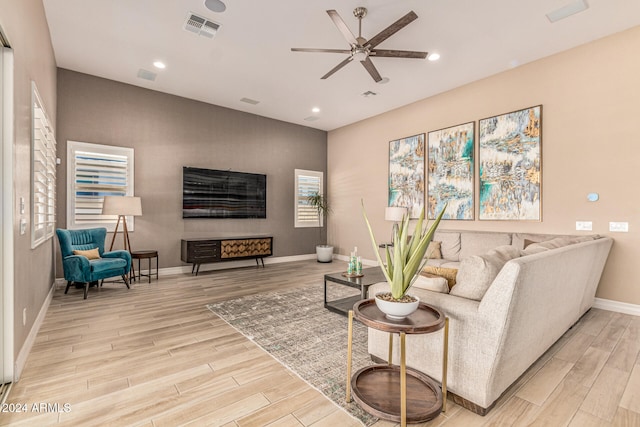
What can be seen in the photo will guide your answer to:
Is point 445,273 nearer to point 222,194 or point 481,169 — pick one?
point 481,169

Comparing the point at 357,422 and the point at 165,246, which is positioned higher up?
the point at 165,246

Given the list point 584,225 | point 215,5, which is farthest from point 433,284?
point 215,5

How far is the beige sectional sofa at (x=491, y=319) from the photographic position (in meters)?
1.64

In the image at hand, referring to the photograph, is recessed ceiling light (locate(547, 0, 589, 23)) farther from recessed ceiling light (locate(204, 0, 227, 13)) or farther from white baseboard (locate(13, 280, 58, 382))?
white baseboard (locate(13, 280, 58, 382))

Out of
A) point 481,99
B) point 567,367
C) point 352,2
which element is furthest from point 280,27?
point 567,367

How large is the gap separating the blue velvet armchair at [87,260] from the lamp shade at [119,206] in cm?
42

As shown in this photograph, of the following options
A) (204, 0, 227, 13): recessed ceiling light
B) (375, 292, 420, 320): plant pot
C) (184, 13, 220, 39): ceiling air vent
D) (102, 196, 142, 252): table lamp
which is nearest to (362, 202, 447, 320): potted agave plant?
(375, 292, 420, 320): plant pot

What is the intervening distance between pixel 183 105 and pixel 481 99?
17.5 feet

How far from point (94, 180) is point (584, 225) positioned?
23.7ft

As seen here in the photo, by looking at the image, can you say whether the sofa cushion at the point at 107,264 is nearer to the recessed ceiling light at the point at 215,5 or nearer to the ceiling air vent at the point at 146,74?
the ceiling air vent at the point at 146,74

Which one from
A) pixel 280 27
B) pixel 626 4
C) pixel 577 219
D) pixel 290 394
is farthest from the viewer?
pixel 577 219

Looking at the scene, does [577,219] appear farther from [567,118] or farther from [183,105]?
[183,105]

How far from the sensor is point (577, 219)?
157 inches

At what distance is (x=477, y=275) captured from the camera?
5.99 feet
